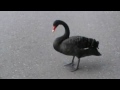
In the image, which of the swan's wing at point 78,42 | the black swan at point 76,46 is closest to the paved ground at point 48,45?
the black swan at point 76,46

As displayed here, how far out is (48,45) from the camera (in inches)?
241

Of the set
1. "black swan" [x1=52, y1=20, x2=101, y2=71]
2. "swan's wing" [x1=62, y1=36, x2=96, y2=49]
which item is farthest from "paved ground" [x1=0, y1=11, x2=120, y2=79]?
"swan's wing" [x1=62, y1=36, x2=96, y2=49]

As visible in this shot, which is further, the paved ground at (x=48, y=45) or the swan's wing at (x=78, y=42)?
the paved ground at (x=48, y=45)

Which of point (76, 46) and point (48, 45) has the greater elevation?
point (48, 45)

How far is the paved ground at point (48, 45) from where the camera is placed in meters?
5.07

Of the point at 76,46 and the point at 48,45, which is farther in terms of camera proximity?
the point at 48,45

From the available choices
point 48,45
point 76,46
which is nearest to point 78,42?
point 76,46

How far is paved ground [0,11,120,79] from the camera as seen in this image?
507 cm

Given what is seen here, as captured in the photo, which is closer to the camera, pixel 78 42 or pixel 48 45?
pixel 78 42

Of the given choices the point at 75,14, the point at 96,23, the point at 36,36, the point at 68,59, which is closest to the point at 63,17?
the point at 75,14

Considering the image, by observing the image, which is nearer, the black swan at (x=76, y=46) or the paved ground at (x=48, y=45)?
the black swan at (x=76, y=46)

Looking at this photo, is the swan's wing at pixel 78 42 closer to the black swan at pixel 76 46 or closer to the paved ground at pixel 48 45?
the black swan at pixel 76 46

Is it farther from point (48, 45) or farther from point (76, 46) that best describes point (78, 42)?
point (48, 45)

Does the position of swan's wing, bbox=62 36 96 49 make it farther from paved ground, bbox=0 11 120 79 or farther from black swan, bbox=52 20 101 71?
paved ground, bbox=0 11 120 79
